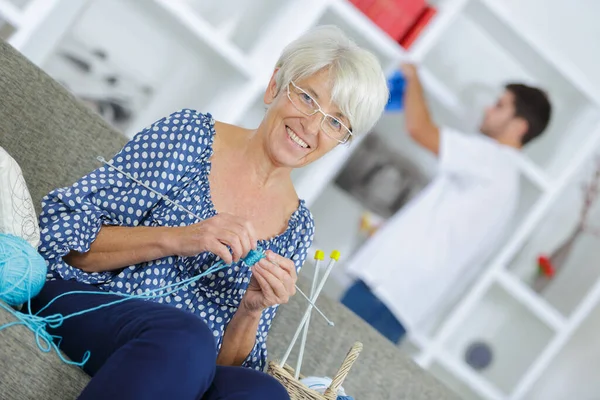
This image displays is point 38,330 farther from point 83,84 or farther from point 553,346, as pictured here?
point 553,346

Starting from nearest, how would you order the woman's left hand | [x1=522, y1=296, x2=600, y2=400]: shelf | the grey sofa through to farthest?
the grey sofa → the woman's left hand → [x1=522, y1=296, x2=600, y2=400]: shelf

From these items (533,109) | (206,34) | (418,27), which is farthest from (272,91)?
(533,109)

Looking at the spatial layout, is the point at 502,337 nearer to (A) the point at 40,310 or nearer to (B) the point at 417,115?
(B) the point at 417,115

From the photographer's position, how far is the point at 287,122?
1.65 metres

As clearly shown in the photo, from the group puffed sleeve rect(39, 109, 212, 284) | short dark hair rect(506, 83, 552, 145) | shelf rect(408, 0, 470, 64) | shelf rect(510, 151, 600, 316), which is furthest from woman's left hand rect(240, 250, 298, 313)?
shelf rect(510, 151, 600, 316)

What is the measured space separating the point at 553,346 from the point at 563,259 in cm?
39

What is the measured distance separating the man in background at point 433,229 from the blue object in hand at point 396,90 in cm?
2

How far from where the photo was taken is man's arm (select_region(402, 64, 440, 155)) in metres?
3.03

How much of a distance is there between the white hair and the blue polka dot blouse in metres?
0.21

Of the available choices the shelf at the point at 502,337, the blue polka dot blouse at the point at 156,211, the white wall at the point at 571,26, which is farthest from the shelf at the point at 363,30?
the blue polka dot blouse at the point at 156,211

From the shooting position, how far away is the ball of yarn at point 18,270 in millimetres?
1389

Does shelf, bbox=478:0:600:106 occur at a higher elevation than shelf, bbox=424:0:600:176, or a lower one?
higher

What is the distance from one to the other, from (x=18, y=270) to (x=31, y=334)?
0.39ft

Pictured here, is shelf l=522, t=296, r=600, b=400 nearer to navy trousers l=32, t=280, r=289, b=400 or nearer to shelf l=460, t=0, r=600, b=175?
shelf l=460, t=0, r=600, b=175
